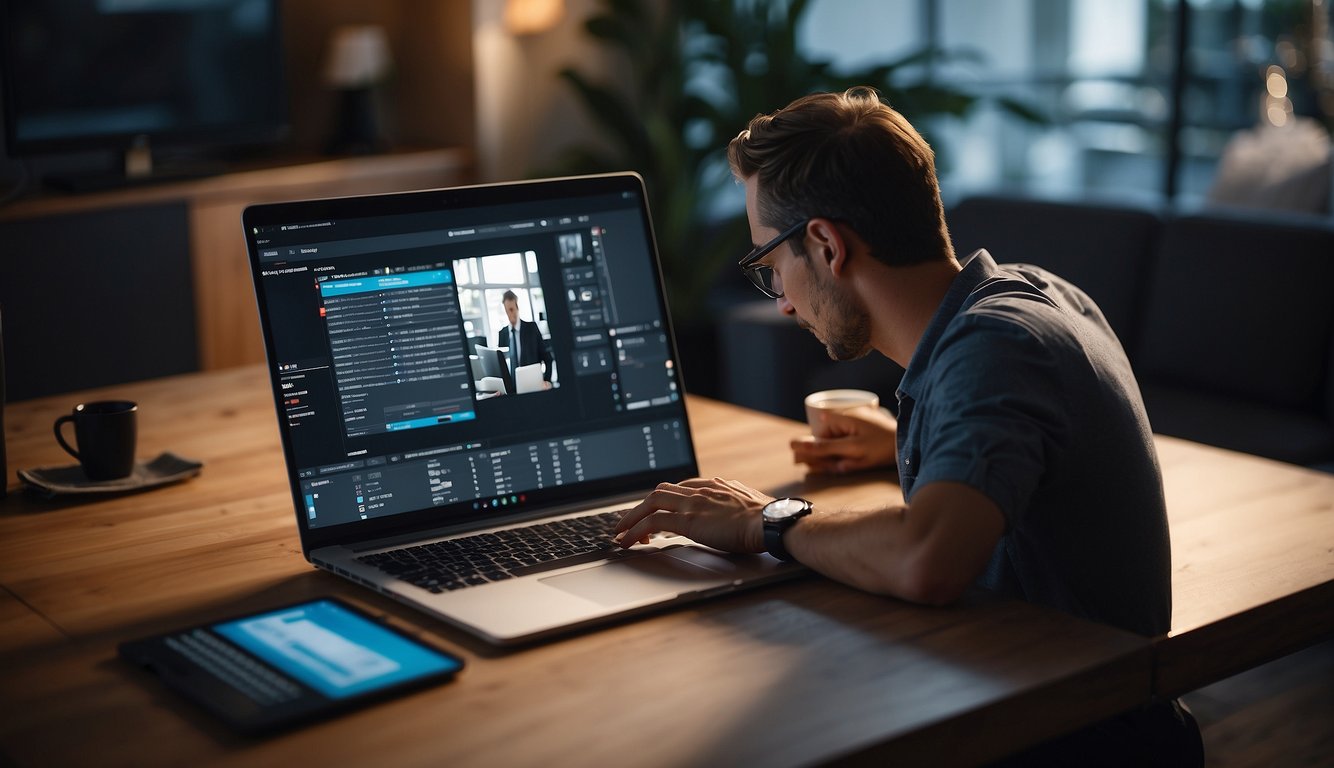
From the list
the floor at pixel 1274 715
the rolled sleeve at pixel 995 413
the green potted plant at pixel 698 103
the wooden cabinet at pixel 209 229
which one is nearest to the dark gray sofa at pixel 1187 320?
the floor at pixel 1274 715

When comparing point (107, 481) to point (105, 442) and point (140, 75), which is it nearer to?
point (105, 442)

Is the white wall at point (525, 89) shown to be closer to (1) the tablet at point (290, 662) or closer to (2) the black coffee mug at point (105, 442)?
(2) the black coffee mug at point (105, 442)

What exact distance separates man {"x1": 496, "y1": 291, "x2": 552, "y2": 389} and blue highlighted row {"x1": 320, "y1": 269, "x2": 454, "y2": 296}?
0.08m

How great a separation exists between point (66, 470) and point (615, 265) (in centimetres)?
79

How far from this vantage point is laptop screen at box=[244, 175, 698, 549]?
4.89 ft

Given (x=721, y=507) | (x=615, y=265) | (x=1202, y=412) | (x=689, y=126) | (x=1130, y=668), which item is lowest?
(x=1202, y=412)

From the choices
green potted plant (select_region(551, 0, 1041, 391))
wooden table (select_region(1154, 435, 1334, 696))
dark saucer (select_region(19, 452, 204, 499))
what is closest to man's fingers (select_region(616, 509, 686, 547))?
wooden table (select_region(1154, 435, 1334, 696))

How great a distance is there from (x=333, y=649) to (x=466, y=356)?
0.45 m

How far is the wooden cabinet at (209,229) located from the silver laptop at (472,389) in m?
2.89

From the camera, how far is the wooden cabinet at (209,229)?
4066mm

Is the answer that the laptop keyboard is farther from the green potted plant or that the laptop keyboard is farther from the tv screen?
the tv screen

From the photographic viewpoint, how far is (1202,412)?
3166mm

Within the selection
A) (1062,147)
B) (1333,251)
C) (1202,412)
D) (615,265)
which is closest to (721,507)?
(615,265)

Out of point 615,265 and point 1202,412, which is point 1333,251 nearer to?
point 1202,412
